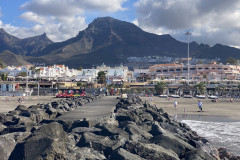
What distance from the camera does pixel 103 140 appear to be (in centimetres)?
818

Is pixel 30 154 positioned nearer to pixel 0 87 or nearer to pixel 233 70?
pixel 0 87

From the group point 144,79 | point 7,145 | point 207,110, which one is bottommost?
point 207,110

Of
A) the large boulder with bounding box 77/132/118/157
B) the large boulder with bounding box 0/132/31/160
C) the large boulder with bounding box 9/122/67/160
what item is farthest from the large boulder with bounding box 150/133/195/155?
the large boulder with bounding box 0/132/31/160

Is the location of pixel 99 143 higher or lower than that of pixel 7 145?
lower

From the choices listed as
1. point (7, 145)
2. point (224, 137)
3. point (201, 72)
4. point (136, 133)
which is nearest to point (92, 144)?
point (136, 133)

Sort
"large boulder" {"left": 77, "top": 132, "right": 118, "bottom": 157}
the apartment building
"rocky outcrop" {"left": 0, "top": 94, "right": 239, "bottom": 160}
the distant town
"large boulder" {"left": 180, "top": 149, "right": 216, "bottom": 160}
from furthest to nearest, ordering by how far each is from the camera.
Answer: the apartment building → the distant town → "large boulder" {"left": 77, "top": 132, "right": 118, "bottom": 157} → "large boulder" {"left": 180, "top": 149, "right": 216, "bottom": 160} → "rocky outcrop" {"left": 0, "top": 94, "right": 239, "bottom": 160}

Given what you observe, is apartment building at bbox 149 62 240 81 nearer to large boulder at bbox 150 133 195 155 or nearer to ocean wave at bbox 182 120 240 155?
ocean wave at bbox 182 120 240 155

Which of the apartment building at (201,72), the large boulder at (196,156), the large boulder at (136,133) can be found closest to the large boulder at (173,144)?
the large boulder at (196,156)

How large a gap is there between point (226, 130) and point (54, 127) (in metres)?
14.0

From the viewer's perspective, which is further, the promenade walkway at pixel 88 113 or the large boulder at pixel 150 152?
the promenade walkway at pixel 88 113

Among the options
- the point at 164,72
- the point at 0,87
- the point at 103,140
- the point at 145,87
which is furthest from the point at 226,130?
the point at 164,72

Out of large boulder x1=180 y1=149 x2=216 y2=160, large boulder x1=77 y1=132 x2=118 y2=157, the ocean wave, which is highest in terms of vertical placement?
large boulder x1=77 y1=132 x2=118 y2=157

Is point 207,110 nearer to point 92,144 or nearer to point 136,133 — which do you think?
point 136,133

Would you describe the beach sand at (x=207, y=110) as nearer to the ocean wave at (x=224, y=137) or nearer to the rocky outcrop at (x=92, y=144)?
the ocean wave at (x=224, y=137)
